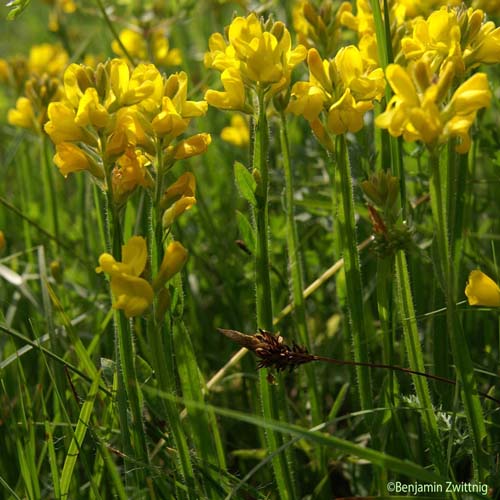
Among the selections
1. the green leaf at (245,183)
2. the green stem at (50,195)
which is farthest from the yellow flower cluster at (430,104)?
the green stem at (50,195)

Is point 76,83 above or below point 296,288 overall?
above

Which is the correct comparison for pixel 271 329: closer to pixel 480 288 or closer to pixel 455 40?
pixel 480 288

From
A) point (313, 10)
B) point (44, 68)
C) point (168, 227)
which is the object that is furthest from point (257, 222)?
point (44, 68)

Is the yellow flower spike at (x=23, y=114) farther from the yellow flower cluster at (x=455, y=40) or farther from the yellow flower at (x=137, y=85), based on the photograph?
the yellow flower cluster at (x=455, y=40)

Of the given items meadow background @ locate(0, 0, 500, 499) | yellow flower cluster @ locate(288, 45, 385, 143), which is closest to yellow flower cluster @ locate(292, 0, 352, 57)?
meadow background @ locate(0, 0, 500, 499)

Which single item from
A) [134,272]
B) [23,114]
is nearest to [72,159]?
[134,272]

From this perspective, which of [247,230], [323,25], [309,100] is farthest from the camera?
[323,25]

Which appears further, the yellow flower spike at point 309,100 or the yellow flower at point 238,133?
the yellow flower at point 238,133
